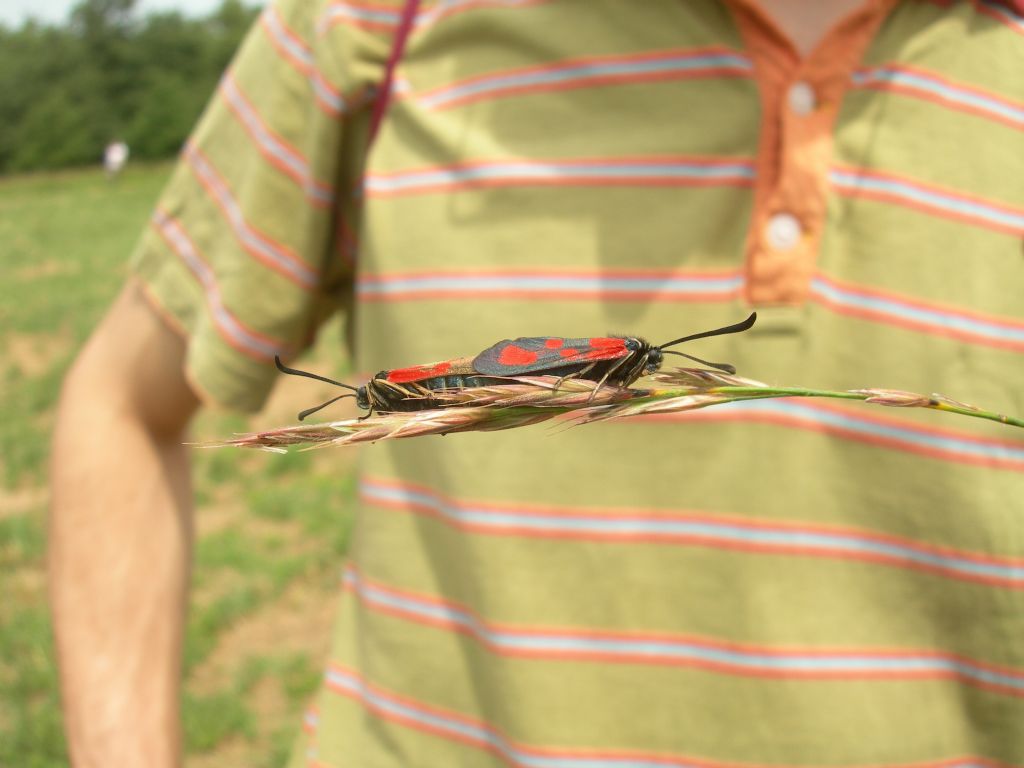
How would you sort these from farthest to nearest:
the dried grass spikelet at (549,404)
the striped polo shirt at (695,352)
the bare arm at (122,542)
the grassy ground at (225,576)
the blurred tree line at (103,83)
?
the blurred tree line at (103,83)
the grassy ground at (225,576)
the bare arm at (122,542)
the striped polo shirt at (695,352)
the dried grass spikelet at (549,404)

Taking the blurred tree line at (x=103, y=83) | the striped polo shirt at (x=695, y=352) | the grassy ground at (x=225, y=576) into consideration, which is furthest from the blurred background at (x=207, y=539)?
the blurred tree line at (x=103, y=83)

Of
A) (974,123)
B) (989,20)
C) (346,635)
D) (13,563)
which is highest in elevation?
(989,20)

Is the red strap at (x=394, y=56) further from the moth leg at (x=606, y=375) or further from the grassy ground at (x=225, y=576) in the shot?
the grassy ground at (x=225, y=576)

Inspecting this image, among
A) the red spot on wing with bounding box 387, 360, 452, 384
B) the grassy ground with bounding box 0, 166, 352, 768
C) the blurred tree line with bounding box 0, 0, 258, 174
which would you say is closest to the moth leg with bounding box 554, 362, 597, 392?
the red spot on wing with bounding box 387, 360, 452, 384

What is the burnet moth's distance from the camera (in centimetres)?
64

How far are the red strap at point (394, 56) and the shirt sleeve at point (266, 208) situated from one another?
0.09 feet

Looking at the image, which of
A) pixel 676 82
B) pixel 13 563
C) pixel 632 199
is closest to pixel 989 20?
pixel 676 82

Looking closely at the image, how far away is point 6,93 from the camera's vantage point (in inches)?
1866

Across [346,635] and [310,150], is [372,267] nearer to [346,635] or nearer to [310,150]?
[310,150]

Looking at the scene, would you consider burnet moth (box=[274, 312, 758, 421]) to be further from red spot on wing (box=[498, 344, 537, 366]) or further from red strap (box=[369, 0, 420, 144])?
red strap (box=[369, 0, 420, 144])

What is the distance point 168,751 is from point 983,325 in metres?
2.07

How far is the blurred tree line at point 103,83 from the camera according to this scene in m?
45.2

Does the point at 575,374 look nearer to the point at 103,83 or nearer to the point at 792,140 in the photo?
the point at 792,140

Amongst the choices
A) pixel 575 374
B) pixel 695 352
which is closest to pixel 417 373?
pixel 575 374
